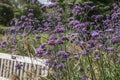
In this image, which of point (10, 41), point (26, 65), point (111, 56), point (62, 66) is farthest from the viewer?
point (10, 41)

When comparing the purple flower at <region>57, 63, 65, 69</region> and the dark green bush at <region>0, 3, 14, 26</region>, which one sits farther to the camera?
the dark green bush at <region>0, 3, 14, 26</region>

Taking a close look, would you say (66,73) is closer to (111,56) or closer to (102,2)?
(111,56)

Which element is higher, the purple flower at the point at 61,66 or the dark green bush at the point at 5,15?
the purple flower at the point at 61,66

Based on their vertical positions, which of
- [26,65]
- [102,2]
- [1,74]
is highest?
[26,65]

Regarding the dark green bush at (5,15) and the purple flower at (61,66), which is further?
the dark green bush at (5,15)

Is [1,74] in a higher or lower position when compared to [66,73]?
lower

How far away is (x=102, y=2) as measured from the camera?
17266 millimetres

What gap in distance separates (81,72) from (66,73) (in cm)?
19

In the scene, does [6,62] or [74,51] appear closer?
[74,51]

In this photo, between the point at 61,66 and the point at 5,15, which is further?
the point at 5,15

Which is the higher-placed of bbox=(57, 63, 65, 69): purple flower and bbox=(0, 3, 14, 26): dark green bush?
bbox=(57, 63, 65, 69): purple flower

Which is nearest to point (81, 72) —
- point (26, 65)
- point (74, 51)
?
point (74, 51)

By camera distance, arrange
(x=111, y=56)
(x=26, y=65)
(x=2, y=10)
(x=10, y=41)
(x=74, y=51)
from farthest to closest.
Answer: (x=2, y=10) → (x=10, y=41) → (x=26, y=65) → (x=74, y=51) → (x=111, y=56)

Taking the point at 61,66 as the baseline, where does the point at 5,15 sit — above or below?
below
